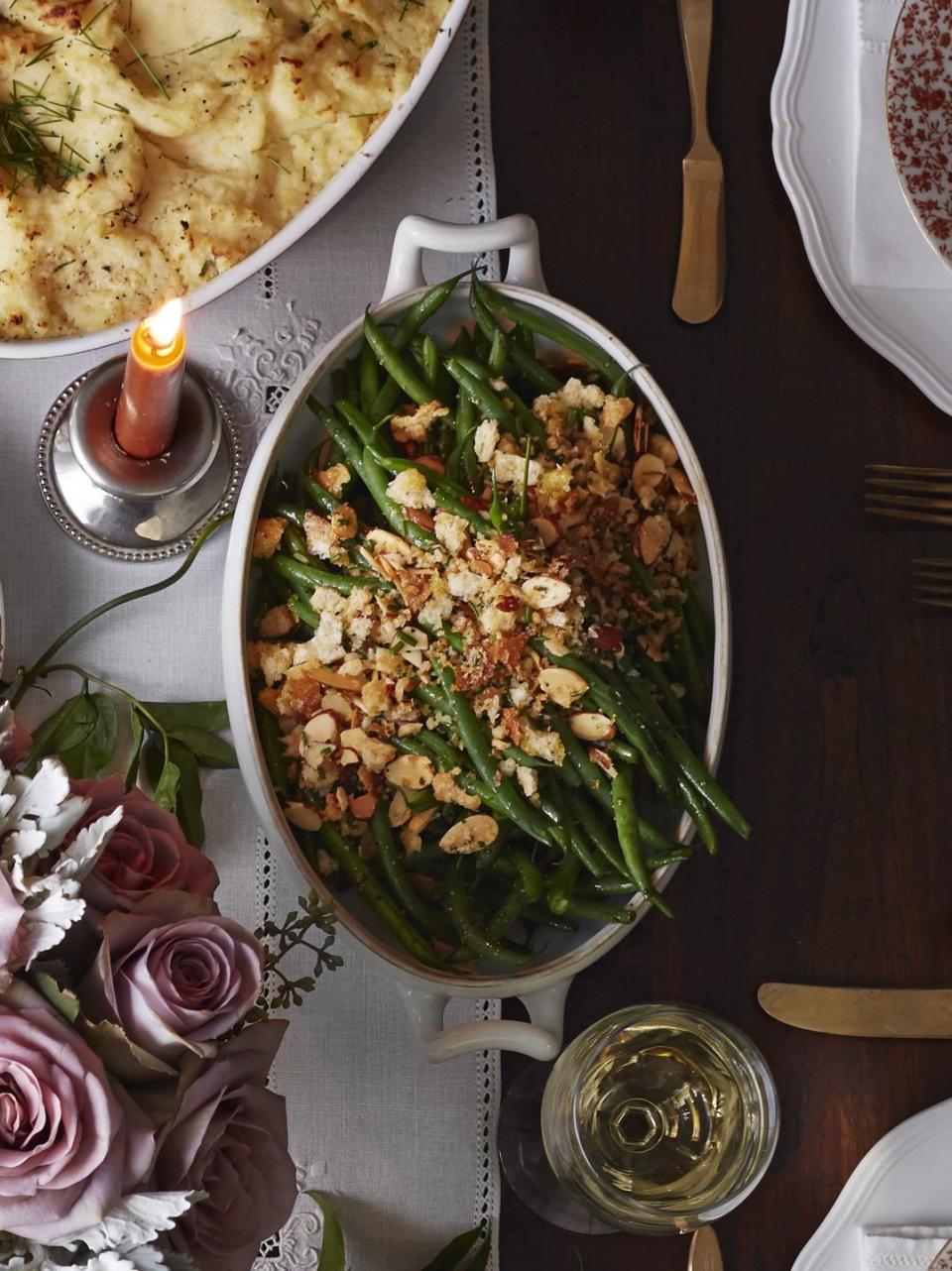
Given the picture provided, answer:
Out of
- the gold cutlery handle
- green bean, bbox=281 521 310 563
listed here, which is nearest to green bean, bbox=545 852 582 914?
green bean, bbox=281 521 310 563

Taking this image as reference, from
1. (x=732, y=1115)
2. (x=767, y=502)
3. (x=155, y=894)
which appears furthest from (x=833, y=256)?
(x=155, y=894)

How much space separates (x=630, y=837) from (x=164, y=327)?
0.54m

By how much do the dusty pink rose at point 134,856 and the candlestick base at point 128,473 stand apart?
39 cm

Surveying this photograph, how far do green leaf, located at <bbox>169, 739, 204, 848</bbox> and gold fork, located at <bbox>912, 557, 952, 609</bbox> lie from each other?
0.72 m

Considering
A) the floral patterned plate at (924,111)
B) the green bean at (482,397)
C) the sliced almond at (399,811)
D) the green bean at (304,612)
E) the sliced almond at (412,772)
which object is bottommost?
the sliced almond at (399,811)

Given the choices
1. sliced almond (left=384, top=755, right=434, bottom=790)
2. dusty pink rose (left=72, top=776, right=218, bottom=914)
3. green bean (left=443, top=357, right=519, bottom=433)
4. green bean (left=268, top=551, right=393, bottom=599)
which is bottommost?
sliced almond (left=384, top=755, right=434, bottom=790)

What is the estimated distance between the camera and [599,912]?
1108 mm

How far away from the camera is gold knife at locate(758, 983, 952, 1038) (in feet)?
4.13

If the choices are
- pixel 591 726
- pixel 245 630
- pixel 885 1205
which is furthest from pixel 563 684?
pixel 885 1205

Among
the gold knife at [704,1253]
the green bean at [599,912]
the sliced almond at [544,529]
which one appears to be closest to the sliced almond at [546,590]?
the sliced almond at [544,529]

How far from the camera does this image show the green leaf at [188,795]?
1118 mm

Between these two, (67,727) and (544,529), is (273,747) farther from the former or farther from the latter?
(544,529)

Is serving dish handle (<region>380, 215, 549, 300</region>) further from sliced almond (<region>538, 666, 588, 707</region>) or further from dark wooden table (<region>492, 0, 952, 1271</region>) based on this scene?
sliced almond (<region>538, 666, 588, 707</region>)

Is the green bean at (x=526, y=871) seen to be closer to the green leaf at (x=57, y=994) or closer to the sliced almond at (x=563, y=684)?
the sliced almond at (x=563, y=684)
